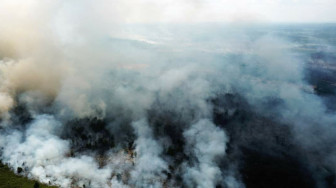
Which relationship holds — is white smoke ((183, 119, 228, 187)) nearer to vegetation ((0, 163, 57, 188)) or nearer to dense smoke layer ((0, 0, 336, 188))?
dense smoke layer ((0, 0, 336, 188))

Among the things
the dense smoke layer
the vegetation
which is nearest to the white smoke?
the dense smoke layer

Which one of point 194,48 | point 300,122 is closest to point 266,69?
point 300,122

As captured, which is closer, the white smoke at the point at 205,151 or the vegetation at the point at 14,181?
the vegetation at the point at 14,181

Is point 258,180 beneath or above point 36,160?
beneath

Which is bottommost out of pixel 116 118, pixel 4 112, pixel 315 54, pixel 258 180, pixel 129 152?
pixel 258 180

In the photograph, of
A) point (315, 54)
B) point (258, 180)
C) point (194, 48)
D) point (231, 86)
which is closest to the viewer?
point (258, 180)

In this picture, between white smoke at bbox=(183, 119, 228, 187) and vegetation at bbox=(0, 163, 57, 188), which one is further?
white smoke at bbox=(183, 119, 228, 187)

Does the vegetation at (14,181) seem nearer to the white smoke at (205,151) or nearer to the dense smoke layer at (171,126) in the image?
the dense smoke layer at (171,126)

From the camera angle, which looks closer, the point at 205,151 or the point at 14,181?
the point at 14,181

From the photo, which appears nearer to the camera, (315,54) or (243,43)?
(243,43)

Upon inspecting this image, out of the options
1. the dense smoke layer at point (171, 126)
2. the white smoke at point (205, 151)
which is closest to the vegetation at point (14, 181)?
the dense smoke layer at point (171, 126)

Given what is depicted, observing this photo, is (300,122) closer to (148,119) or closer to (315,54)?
(148,119)
